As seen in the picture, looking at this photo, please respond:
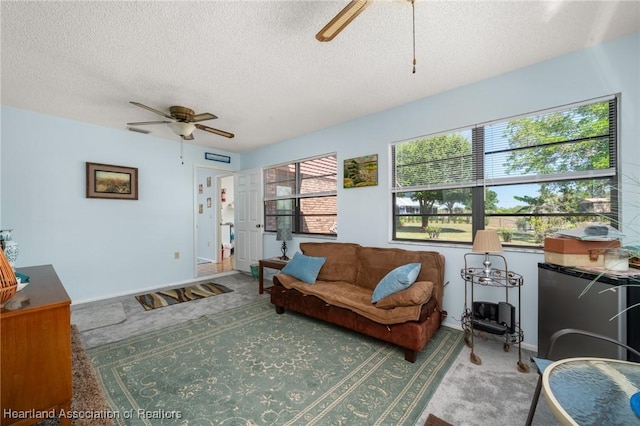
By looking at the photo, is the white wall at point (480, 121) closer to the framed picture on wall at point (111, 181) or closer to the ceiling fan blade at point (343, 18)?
the ceiling fan blade at point (343, 18)

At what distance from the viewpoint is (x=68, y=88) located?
2.70 m

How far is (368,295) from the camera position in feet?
8.82

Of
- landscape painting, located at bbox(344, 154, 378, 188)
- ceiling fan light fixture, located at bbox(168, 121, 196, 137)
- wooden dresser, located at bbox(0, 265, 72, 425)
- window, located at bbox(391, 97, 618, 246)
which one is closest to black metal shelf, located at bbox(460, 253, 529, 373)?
window, located at bbox(391, 97, 618, 246)

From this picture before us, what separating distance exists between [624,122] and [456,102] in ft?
4.23

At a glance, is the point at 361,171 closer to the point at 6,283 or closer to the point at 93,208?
the point at 6,283

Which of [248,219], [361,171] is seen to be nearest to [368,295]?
[361,171]

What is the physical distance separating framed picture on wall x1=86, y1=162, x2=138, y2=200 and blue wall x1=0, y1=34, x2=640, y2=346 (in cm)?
11

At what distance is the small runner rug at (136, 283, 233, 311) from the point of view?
356 centimetres

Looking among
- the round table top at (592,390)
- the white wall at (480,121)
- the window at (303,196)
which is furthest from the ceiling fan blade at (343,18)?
the window at (303,196)

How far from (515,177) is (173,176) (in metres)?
5.06

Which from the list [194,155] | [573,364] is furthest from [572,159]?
[194,155]

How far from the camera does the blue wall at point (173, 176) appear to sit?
84.4 inches

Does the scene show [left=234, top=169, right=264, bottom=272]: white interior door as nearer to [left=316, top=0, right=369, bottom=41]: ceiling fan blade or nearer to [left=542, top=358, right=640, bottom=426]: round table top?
[left=316, top=0, right=369, bottom=41]: ceiling fan blade

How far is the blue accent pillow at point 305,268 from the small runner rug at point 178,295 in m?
1.50
